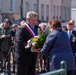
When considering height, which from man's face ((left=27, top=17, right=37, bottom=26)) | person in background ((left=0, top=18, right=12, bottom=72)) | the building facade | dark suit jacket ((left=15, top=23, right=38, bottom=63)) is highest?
man's face ((left=27, top=17, right=37, bottom=26))

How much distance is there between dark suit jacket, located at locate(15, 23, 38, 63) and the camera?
10.2m

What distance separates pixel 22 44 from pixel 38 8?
39062 mm

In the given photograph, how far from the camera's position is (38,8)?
161 feet

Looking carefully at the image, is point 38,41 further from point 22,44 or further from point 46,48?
point 46,48

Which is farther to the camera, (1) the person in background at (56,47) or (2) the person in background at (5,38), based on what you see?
(2) the person in background at (5,38)

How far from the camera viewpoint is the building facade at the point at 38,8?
141ft

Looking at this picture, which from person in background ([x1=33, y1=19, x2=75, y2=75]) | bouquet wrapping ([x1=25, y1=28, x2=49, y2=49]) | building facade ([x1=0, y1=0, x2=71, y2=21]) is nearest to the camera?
person in background ([x1=33, y1=19, x2=75, y2=75])

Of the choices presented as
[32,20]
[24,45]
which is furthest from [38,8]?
A: [24,45]

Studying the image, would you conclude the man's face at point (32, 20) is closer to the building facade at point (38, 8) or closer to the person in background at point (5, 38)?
the person in background at point (5, 38)

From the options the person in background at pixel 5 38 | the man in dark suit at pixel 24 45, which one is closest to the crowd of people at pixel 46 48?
the man in dark suit at pixel 24 45

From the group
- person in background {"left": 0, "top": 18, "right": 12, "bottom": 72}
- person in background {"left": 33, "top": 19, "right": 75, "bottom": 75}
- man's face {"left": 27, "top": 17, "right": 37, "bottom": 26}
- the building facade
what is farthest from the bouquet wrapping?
the building facade

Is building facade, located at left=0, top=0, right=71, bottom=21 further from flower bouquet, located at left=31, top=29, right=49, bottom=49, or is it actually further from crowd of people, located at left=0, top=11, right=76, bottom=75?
flower bouquet, located at left=31, top=29, right=49, bottom=49

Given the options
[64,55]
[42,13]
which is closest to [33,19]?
[64,55]

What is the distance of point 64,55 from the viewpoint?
30.8ft
